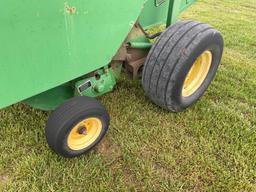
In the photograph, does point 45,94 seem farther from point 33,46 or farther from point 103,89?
point 33,46

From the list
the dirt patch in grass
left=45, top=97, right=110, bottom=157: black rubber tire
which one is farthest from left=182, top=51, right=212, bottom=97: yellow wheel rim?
left=45, top=97, right=110, bottom=157: black rubber tire

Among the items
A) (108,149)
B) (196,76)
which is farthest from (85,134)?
(196,76)

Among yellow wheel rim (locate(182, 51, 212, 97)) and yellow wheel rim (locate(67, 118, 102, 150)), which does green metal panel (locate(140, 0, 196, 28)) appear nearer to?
yellow wheel rim (locate(182, 51, 212, 97))

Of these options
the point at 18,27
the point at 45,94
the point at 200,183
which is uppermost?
the point at 18,27

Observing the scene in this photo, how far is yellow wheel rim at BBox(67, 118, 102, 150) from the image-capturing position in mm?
2057

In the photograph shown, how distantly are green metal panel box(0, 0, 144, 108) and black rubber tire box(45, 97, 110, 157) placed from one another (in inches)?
7.5

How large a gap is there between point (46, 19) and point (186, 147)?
142 centimetres

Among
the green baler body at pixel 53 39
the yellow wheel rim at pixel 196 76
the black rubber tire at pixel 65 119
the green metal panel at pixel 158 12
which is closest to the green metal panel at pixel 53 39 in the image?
the green baler body at pixel 53 39

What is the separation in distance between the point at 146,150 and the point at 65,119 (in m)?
0.72

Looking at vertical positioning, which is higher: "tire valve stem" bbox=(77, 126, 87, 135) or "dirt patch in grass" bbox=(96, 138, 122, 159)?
"tire valve stem" bbox=(77, 126, 87, 135)

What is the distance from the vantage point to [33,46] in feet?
5.40

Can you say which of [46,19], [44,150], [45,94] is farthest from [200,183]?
[46,19]

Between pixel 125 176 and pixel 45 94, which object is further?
pixel 45 94

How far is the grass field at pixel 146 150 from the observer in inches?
79.2
